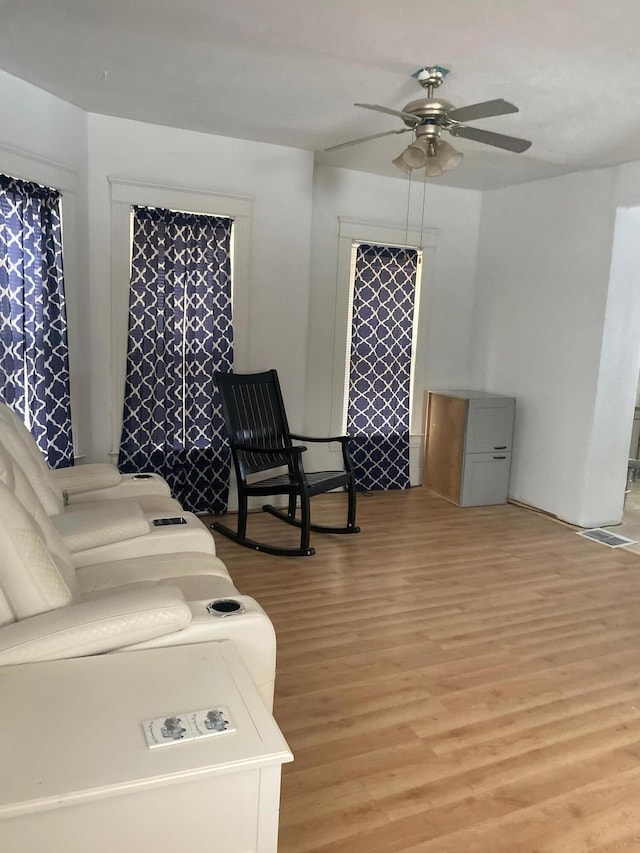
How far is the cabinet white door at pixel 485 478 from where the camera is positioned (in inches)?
193

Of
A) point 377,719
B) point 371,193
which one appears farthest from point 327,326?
point 377,719

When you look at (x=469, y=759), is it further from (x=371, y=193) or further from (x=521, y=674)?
(x=371, y=193)

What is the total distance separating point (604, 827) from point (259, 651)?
108 centimetres

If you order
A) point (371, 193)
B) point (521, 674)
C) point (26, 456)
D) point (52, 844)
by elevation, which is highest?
point (371, 193)

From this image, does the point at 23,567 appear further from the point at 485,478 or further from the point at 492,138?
the point at 485,478

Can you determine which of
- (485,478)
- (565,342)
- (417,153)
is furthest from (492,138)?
(485,478)

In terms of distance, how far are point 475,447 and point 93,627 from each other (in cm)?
377

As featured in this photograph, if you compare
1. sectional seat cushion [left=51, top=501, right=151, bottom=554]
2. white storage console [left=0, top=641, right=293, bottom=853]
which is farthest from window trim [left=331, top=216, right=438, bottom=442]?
white storage console [left=0, top=641, right=293, bottom=853]

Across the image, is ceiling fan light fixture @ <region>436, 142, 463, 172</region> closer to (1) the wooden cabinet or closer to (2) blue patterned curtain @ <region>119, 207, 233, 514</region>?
(2) blue patterned curtain @ <region>119, 207, 233, 514</region>

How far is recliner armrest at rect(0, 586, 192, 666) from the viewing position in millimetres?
1484

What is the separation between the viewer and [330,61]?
2.78m

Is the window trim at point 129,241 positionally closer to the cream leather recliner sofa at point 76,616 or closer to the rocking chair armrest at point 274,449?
the rocking chair armrest at point 274,449

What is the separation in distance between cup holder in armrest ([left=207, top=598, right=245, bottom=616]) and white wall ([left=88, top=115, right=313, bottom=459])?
2.54 meters

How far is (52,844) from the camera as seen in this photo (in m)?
1.11
